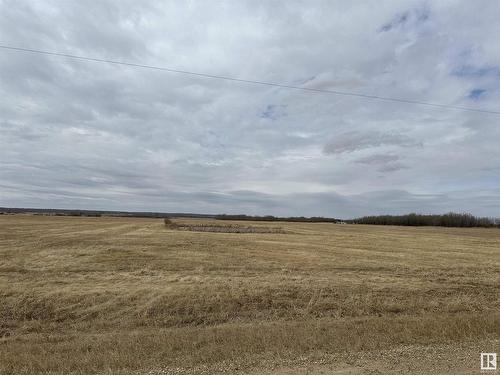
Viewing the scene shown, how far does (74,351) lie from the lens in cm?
897

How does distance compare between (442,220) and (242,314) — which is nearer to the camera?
(242,314)

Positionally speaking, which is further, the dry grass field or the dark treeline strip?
the dark treeline strip

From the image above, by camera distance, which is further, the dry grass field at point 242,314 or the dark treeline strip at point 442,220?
the dark treeline strip at point 442,220

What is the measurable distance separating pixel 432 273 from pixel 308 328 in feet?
46.4

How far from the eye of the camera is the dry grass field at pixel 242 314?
7.62 meters

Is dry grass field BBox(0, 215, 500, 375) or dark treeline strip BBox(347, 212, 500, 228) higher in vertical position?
dark treeline strip BBox(347, 212, 500, 228)

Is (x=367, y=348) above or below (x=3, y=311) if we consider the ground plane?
above

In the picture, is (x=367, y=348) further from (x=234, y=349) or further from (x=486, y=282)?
(x=486, y=282)

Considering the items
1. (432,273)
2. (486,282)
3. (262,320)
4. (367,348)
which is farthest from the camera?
(432,273)

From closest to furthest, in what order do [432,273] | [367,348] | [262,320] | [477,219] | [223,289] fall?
[367,348] < [262,320] < [223,289] < [432,273] < [477,219]

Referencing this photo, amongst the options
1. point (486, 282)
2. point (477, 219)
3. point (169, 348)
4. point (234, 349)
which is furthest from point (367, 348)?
point (477, 219)

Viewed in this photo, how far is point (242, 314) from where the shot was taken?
13805 millimetres

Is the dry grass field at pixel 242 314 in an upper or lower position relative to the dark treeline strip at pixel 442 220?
lower

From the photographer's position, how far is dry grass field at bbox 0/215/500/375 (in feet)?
25.0
